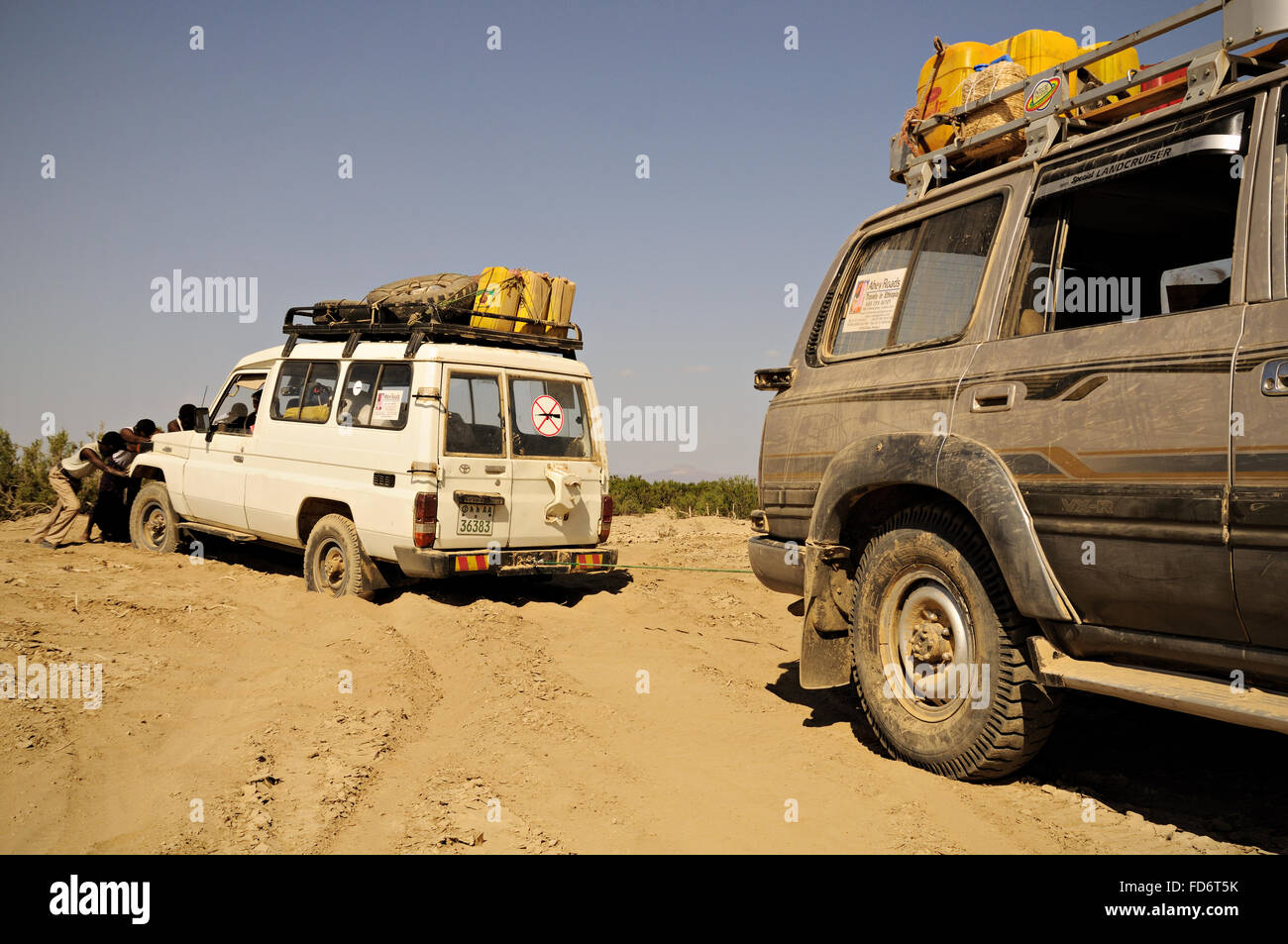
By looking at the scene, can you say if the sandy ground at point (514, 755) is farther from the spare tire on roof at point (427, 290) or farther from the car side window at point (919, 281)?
the spare tire on roof at point (427, 290)

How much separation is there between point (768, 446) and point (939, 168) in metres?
1.63

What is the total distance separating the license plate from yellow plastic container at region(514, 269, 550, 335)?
1.85 metres

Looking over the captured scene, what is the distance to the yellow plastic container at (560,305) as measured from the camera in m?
8.71

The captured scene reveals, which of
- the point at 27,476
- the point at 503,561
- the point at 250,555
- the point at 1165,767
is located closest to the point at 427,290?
the point at 503,561

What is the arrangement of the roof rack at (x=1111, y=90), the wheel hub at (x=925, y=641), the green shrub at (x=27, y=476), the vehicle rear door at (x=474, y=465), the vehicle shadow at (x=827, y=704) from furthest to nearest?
the green shrub at (x=27, y=476) < the vehicle rear door at (x=474, y=465) < the vehicle shadow at (x=827, y=704) < the wheel hub at (x=925, y=641) < the roof rack at (x=1111, y=90)

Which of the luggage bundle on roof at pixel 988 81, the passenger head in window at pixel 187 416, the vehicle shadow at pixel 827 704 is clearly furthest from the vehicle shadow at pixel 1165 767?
the passenger head in window at pixel 187 416

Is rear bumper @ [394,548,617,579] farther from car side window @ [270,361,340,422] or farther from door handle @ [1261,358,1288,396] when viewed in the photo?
door handle @ [1261,358,1288,396]

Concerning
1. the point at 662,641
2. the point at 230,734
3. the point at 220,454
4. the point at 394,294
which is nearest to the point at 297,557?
the point at 220,454

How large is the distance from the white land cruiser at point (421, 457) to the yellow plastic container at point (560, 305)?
11 centimetres

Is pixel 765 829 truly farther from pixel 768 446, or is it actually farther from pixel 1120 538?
pixel 768 446

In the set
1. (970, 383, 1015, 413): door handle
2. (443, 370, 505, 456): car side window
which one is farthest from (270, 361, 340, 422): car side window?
(970, 383, 1015, 413): door handle

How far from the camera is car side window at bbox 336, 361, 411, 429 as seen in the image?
755 centimetres

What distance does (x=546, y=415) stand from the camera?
8.15 m

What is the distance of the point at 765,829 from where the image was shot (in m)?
3.43
